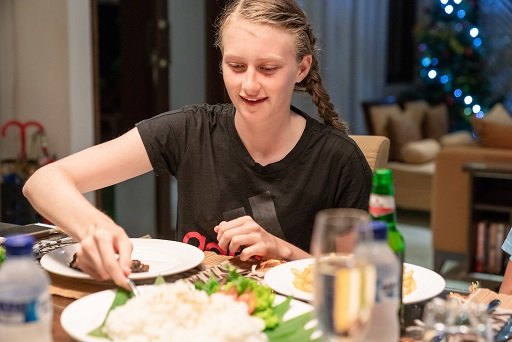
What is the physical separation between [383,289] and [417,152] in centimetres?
504

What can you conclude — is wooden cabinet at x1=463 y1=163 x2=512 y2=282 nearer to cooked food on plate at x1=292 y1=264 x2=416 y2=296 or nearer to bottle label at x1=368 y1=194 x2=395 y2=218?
cooked food on plate at x1=292 y1=264 x2=416 y2=296

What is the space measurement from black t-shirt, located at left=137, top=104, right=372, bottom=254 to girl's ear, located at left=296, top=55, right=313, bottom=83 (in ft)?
0.35

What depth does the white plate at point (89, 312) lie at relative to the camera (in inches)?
44.1

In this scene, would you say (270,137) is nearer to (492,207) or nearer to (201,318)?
(201,318)

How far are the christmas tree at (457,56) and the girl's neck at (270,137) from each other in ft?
18.3

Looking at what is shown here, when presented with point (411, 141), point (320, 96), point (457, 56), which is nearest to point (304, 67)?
point (320, 96)

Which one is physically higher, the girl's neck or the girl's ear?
the girl's ear

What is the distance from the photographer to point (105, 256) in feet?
4.27

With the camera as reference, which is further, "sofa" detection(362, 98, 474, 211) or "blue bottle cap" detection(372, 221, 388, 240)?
"sofa" detection(362, 98, 474, 211)

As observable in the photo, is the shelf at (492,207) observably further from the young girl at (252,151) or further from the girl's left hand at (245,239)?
the girl's left hand at (245,239)

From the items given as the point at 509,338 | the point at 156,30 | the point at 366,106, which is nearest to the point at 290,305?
the point at 509,338

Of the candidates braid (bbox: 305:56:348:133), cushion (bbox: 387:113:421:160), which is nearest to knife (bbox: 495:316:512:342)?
braid (bbox: 305:56:348:133)

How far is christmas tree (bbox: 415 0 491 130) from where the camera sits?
7168 mm

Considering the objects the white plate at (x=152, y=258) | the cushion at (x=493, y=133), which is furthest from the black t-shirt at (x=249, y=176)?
the cushion at (x=493, y=133)
